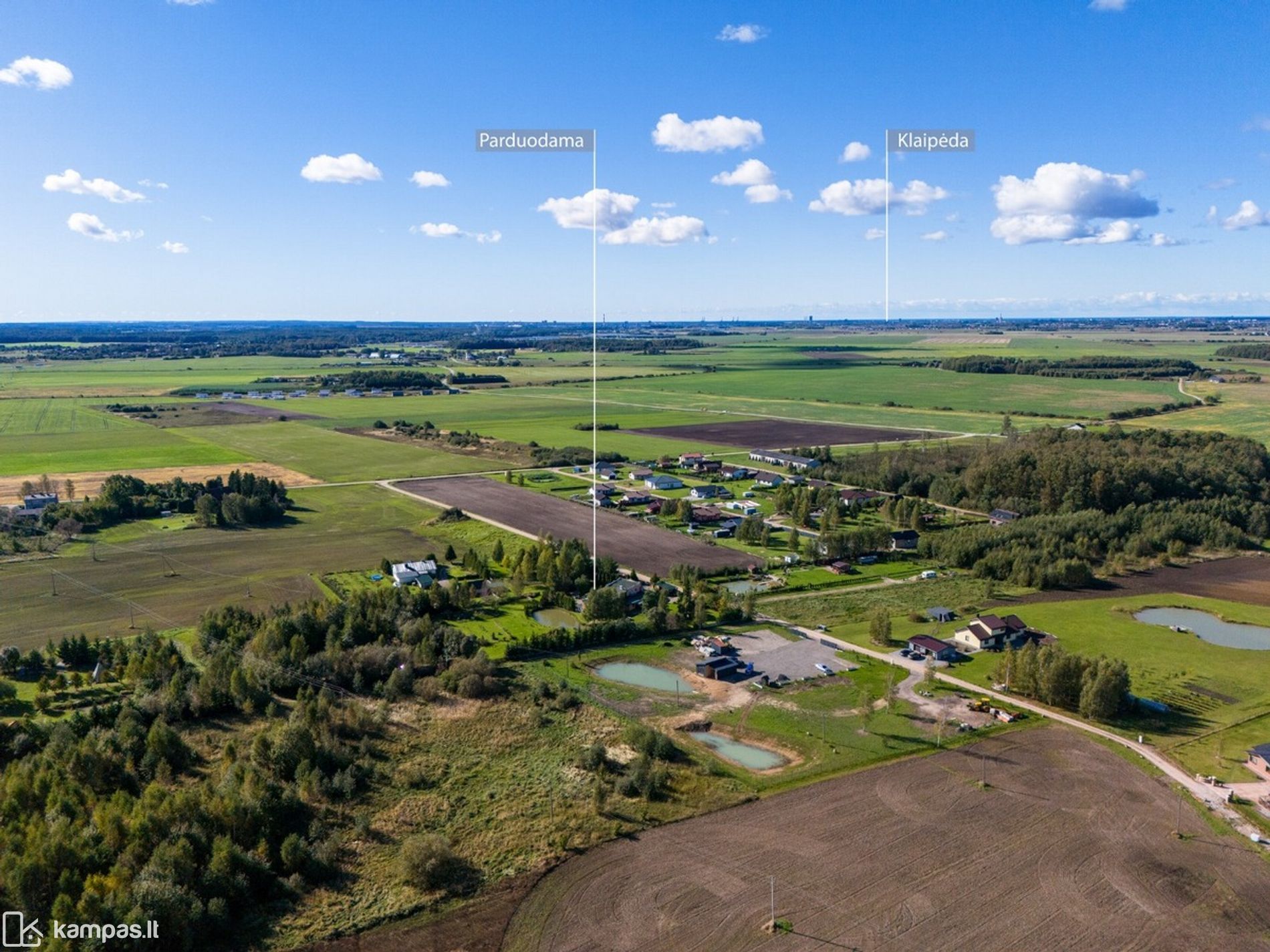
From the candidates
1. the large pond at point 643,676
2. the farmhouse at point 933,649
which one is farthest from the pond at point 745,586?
the large pond at point 643,676

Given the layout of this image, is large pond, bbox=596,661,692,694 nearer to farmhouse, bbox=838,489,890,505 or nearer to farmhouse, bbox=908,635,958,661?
farmhouse, bbox=908,635,958,661

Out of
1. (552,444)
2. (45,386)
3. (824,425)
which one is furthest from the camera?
(45,386)

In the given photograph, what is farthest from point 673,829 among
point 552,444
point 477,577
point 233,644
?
point 552,444

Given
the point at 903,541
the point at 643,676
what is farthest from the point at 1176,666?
the point at 643,676

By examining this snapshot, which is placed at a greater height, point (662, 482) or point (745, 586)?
point (662, 482)

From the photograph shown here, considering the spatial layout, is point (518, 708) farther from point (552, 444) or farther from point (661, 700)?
point (552, 444)

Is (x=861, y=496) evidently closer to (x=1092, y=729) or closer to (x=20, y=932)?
(x=1092, y=729)
